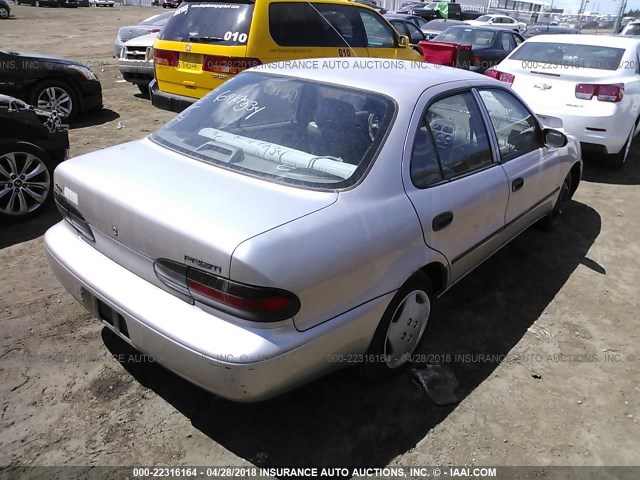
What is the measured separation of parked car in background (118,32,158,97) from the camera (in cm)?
918

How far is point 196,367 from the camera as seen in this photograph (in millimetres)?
2092

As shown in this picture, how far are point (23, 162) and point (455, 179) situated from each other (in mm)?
3788

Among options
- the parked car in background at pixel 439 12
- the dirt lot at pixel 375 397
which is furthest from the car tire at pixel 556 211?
the parked car in background at pixel 439 12

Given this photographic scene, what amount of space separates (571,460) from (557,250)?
257cm

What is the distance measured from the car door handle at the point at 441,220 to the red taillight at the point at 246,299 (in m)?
1.04

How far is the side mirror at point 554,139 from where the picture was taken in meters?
4.03

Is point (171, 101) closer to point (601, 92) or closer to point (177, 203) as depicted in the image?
point (177, 203)

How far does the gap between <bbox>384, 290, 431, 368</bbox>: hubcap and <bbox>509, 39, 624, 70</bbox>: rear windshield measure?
553 cm

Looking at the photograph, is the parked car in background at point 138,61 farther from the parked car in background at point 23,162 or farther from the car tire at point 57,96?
the parked car in background at point 23,162

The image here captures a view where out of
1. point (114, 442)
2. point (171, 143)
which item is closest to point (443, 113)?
point (171, 143)

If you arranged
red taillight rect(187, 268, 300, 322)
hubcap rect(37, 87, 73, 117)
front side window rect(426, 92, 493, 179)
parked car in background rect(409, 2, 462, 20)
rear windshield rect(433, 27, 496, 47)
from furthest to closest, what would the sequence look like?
parked car in background rect(409, 2, 462, 20), rear windshield rect(433, 27, 496, 47), hubcap rect(37, 87, 73, 117), front side window rect(426, 92, 493, 179), red taillight rect(187, 268, 300, 322)

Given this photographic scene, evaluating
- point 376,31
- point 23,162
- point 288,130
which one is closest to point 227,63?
point 23,162

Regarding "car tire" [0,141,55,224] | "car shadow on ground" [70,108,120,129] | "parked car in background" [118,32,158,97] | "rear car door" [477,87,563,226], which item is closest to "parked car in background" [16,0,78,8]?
"parked car in background" [118,32,158,97]

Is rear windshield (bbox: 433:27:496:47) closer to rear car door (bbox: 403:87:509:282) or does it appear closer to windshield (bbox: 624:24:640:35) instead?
rear car door (bbox: 403:87:509:282)
